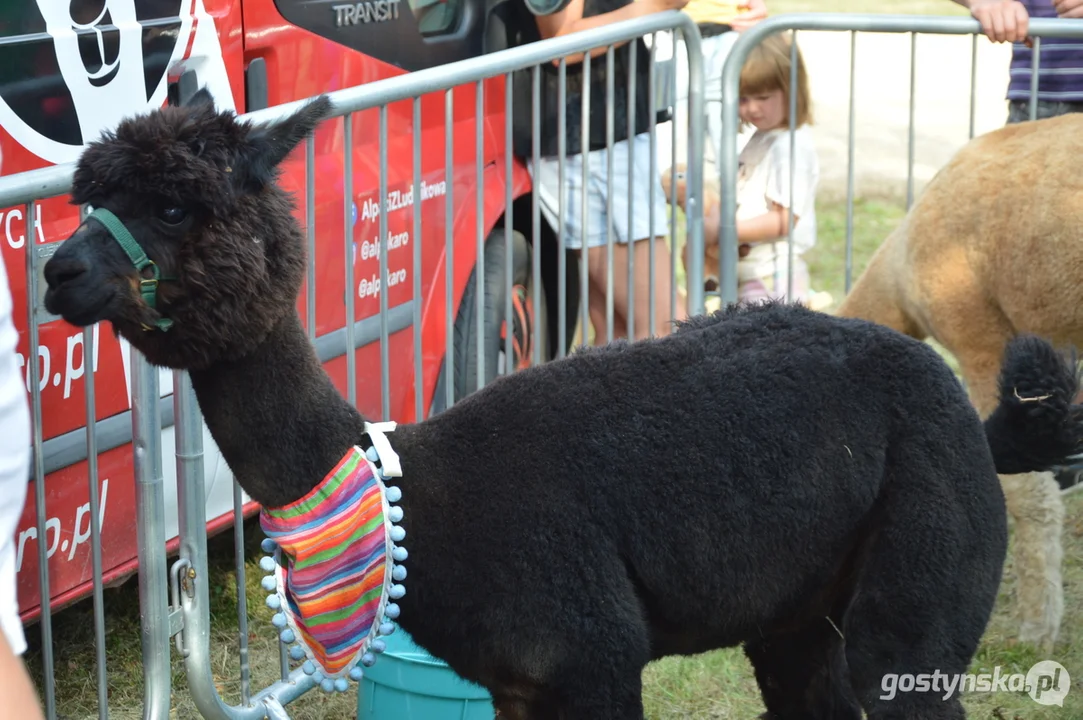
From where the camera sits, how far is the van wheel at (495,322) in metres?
4.12

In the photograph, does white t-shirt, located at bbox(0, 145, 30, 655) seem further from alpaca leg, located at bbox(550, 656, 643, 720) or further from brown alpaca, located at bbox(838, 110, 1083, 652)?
brown alpaca, located at bbox(838, 110, 1083, 652)

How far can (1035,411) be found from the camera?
2.60m

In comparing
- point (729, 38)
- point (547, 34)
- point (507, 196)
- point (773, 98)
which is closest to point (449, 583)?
point (507, 196)

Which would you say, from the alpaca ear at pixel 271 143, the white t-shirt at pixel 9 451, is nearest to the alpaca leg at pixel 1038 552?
the alpaca ear at pixel 271 143

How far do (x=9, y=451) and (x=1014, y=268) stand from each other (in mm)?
3136

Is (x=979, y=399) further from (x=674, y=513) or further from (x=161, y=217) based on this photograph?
(x=161, y=217)

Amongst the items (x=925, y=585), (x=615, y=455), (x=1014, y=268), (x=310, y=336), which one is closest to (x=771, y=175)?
(x=1014, y=268)

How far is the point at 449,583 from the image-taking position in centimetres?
221

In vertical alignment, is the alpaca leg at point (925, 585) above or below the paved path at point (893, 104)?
above

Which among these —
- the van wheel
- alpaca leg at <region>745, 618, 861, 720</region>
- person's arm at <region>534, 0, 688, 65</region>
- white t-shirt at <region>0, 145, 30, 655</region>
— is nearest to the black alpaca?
alpaca leg at <region>745, 618, 861, 720</region>

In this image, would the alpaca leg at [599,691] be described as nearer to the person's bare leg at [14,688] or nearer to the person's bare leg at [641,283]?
the person's bare leg at [14,688]

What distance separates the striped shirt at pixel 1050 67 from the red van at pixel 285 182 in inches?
68.4

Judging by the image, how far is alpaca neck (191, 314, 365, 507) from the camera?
2.16m

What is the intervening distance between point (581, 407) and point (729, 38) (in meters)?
3.89
